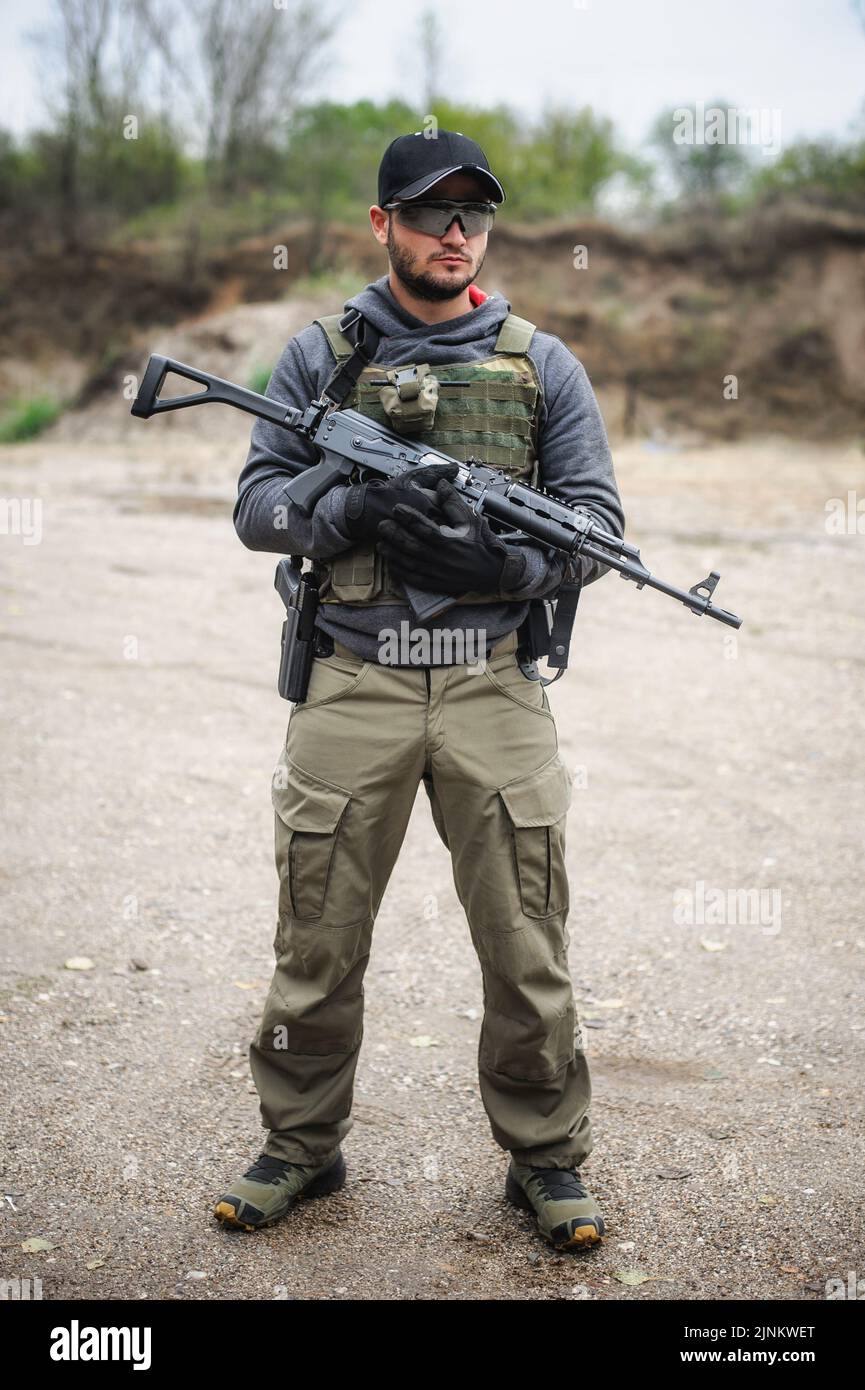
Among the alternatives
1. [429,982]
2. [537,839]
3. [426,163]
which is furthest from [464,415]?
[429,982]

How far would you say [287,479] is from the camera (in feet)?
9.11

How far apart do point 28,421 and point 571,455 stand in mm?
19871

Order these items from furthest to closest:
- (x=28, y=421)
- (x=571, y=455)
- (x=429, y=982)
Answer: (x=28, y=421)
(x=429, y=982)
(x=571, y=455)

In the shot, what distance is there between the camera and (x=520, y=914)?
8.77ft

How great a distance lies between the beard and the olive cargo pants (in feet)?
2.51

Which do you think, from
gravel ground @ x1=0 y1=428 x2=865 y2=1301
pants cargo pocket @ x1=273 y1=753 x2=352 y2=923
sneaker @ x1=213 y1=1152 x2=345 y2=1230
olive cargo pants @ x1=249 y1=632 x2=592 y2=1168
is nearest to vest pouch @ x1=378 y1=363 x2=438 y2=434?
olive cargo pants @ x1=249 y1=632 x2=592 y2=1168

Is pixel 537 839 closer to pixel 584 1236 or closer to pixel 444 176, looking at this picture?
pixel 584 1236

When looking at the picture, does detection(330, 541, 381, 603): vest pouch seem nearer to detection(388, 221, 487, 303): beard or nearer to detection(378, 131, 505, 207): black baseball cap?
detection(388, 221, 487, 303): beard

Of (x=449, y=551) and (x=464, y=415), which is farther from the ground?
(x=464, y=415)

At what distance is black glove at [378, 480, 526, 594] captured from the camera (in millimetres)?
2502

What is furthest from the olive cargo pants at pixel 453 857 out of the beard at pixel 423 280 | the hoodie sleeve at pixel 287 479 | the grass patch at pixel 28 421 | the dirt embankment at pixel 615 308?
the grass patch at pixel 28 421
